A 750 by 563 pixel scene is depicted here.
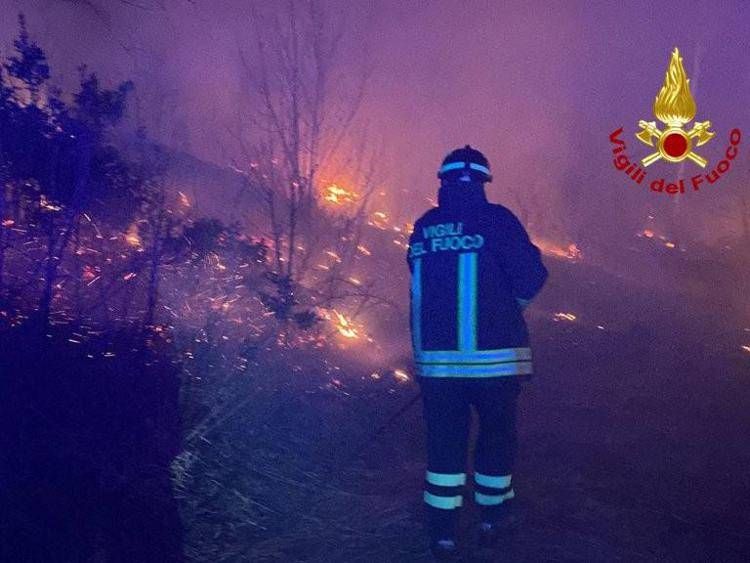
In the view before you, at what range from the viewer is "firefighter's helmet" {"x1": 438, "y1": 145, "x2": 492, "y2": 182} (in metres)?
3.53

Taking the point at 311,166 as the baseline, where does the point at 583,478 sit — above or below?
below

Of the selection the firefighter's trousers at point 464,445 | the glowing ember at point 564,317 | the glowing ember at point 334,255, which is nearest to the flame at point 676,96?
the glowing ember at point 564,317

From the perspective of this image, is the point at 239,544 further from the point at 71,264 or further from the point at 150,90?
the point at 150,90

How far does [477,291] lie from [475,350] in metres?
0.31

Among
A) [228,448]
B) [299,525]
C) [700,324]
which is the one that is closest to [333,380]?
[228,448]

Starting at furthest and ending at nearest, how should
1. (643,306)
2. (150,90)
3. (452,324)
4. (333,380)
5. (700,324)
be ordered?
(643,306) < (700,324) < (150,90) < (333,380) < (452,324)

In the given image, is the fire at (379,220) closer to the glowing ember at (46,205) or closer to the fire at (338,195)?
the fire at (338,195)

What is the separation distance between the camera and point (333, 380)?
237 inches

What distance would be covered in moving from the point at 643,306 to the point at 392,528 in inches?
293

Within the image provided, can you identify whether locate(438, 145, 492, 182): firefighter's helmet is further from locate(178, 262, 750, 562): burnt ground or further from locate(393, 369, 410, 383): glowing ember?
locate(393, 369, 410, 383): glowing ember

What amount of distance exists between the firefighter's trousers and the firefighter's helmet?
3.63 feet

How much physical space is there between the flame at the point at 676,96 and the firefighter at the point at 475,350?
5.17 m

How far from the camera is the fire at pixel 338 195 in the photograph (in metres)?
8.02

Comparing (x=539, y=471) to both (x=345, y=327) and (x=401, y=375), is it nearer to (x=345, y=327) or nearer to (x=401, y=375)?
(x=401, y=375)
